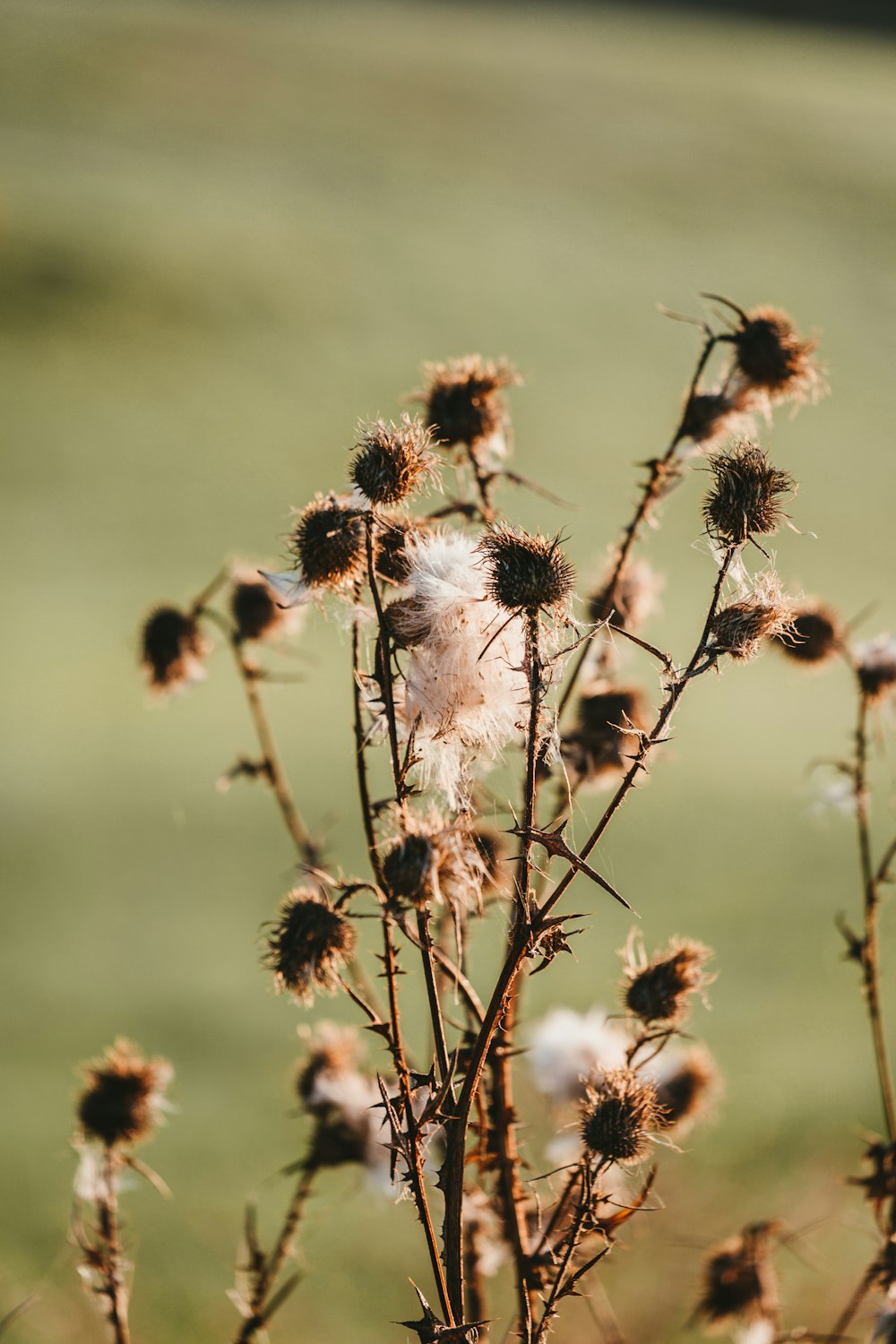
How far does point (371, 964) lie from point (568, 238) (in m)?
5.52

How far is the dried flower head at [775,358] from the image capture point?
0.86 meters

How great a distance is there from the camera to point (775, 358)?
2.82 feet

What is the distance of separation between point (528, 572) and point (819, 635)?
50 cm

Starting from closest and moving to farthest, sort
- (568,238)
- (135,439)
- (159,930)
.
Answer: (159,930)
(135,439)
(568,238)

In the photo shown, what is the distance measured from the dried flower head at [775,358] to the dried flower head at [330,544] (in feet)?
1.22

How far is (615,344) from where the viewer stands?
19.9 feet

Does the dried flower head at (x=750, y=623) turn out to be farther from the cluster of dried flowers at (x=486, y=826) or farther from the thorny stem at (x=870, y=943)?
the thorny stem at (x=870, y=943)

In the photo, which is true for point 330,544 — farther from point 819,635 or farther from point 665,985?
point 819,635

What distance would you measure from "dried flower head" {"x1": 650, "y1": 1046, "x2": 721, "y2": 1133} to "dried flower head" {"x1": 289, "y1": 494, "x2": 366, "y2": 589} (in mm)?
442

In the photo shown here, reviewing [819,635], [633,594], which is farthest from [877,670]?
[633,594]

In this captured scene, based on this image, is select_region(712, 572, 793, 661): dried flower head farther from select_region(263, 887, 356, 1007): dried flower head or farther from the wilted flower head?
the wilted flower head

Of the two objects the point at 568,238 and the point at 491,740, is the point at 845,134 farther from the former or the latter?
the point at 491,740

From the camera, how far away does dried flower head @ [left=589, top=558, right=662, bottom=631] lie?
2.80ft

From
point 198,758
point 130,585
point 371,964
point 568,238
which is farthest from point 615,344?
point 371,964
